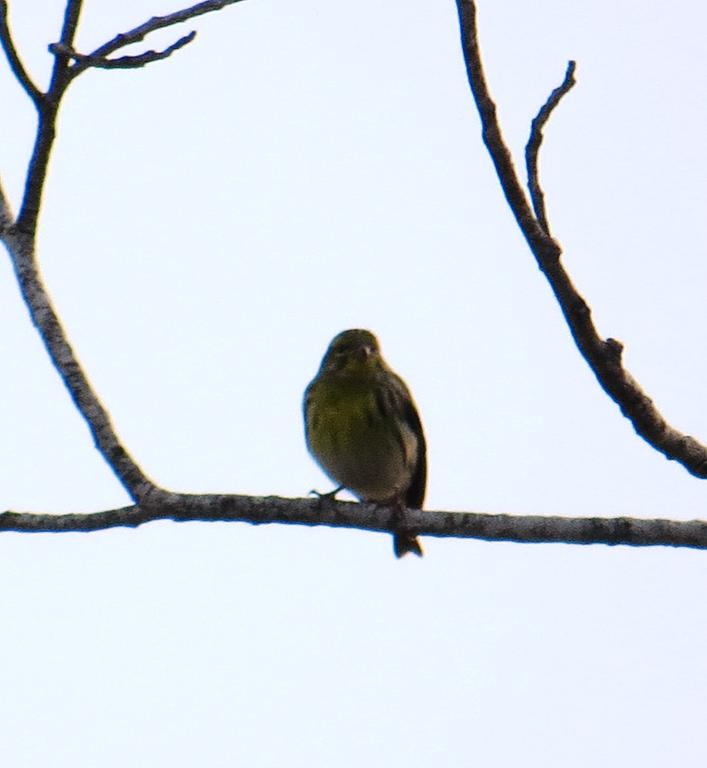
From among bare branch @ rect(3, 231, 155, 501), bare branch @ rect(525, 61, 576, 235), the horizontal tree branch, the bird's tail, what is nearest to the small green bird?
the bird's tail

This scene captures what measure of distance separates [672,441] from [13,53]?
2.15 m

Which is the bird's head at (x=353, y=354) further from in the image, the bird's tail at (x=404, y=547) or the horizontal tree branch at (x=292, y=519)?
the horizontal tree branch at (x=292, y=519)

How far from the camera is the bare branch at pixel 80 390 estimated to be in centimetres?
399

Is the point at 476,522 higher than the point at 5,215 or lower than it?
lower

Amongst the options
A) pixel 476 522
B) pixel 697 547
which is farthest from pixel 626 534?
pixel 476 522

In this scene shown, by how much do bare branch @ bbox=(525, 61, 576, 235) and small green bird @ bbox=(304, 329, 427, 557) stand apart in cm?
237

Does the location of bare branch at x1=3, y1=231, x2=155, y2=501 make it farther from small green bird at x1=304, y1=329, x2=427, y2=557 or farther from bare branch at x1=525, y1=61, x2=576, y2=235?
small green bird at x1=304, y1=329, x2=427, y2=557

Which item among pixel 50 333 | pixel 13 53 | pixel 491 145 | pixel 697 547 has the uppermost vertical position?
pixel 13 53

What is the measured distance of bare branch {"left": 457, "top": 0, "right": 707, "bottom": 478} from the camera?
3.46 meters

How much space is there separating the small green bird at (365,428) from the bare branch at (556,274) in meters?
2.14

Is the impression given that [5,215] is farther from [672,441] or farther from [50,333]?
[672,441]

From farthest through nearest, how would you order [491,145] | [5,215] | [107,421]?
[5,215]
[107,421]
[491,145]

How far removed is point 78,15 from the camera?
4.00 meters

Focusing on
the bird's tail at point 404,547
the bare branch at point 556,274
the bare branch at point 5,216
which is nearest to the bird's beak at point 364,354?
the bird's tail at point 404,547
